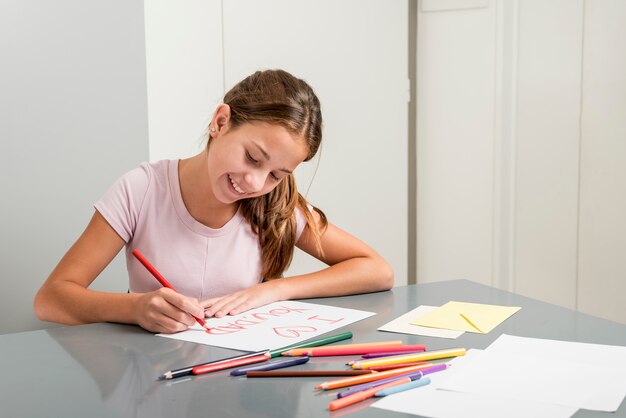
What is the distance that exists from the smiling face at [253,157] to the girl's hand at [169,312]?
0.27 m

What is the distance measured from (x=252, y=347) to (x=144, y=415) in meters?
0.25

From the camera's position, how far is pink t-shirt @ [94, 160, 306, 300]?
4.57ft

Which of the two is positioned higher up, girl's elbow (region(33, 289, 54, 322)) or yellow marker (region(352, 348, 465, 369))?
yellow marker (region(352, 348, 465, 369))

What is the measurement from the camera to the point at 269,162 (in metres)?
1.24

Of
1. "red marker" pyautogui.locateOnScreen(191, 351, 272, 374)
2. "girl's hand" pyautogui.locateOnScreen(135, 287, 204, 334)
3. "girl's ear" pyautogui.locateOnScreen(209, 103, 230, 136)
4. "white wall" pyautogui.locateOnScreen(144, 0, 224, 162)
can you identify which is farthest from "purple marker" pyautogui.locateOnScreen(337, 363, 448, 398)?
"white wall" pyautogui.locateOnScreen(144, 0, 224, 162)

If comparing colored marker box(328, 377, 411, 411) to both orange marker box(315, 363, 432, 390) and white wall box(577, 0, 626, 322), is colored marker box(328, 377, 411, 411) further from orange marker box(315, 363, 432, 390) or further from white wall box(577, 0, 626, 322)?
white wall box(577, 0, 626, 322)

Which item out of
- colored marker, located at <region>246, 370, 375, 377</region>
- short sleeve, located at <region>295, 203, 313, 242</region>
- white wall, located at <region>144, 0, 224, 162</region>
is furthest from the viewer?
white wall, located at <region>144, 0, 224, 162</region>

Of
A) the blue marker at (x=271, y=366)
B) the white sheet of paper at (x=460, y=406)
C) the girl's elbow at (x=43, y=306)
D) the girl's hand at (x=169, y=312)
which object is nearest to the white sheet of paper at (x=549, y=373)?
the white sheet of paper at (x=460, y=406)

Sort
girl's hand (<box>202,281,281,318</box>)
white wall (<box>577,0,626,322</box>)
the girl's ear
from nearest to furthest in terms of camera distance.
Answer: girl's hand (<box>202,281,281,318</box>) < the girl's ear < white wall (<box>577,0,626,322</box>)

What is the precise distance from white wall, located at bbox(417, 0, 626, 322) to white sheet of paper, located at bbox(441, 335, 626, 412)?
182 centimetres

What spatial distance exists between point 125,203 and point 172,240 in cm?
11

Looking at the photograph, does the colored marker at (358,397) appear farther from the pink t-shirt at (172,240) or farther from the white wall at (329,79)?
the white wall at (329,79)

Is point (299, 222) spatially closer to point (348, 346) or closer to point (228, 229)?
point (228, 229)

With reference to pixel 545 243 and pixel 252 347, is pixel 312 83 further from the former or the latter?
pixel 252 347
